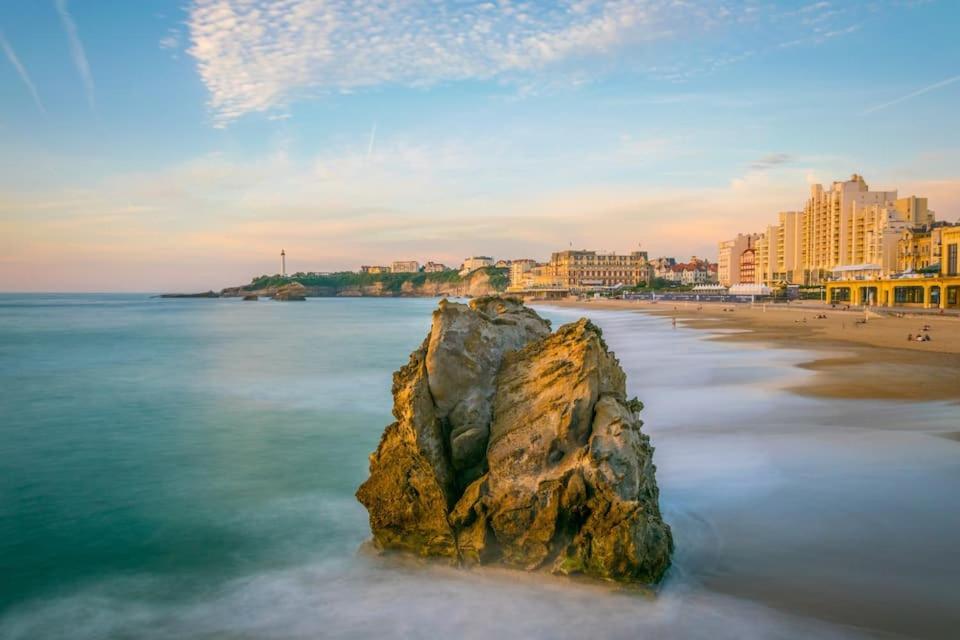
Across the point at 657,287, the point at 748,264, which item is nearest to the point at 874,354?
the point at 657,287

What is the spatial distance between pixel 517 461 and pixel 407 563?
1693 mm

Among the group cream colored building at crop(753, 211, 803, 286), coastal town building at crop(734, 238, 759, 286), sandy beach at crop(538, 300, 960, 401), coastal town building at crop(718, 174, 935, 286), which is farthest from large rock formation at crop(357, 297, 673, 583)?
coastal town building at crop(734, 238, 759, 286)

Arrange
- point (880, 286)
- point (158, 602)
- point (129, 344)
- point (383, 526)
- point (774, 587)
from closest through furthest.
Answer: point (774, 587) → point (158, 602) → point (383, 526) → point (129, 344) → point (880, 286)

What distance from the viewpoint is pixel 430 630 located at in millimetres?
5949

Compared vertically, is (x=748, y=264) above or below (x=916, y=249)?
below

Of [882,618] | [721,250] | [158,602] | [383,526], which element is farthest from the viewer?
[721,250]

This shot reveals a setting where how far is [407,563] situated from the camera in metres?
7.14

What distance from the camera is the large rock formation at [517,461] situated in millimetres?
6340

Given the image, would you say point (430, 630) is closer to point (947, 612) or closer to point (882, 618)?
point (882, 618)

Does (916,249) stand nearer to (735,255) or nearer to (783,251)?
(783,251)

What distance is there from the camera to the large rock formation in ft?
20.8

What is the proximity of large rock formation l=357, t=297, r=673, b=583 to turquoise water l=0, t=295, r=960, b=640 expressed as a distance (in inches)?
12.8

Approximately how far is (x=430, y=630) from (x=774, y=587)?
321 cm

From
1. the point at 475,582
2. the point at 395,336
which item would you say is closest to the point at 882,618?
the point at 475,582
